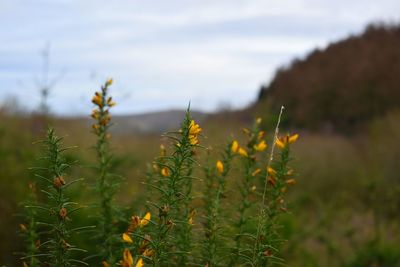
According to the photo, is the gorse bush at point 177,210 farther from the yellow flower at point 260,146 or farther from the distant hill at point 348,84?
the distant hill at point 348,84

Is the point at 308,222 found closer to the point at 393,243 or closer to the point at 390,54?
the point at 393,243

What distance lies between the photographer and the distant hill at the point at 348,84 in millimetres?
28578

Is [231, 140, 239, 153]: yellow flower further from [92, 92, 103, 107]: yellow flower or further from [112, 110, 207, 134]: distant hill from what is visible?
[112, 110, 207, 134]: distant hill

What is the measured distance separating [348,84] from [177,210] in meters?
28.0

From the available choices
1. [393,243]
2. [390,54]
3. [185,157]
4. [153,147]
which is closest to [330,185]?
[153,147]

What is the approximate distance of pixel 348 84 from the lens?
29.7 m

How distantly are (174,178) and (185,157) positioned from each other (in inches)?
3.2

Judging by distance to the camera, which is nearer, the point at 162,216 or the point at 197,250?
the point at 162,216

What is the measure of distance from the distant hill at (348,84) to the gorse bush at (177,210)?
2260 cm

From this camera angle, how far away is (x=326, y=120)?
103 ft

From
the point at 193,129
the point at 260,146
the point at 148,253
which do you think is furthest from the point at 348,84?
the point at 148,253

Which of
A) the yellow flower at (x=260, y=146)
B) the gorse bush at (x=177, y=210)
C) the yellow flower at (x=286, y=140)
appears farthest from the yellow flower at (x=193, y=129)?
the yellow flower at (x=260, y=146)

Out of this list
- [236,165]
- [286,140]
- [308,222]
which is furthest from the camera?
[308,222]

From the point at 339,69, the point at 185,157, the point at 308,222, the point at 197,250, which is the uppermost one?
the point at 339,69
